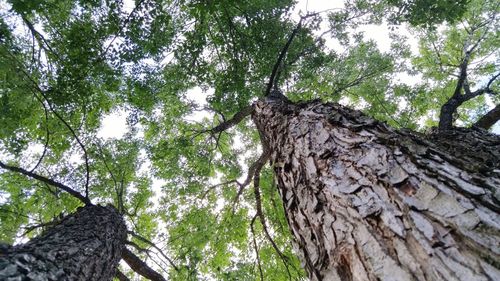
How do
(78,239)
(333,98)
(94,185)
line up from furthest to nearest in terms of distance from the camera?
(333,98)
(94,185)
(78,239)

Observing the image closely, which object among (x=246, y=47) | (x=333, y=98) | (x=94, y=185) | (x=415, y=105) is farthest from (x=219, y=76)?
(x=415, y=105)

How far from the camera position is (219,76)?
6.82m

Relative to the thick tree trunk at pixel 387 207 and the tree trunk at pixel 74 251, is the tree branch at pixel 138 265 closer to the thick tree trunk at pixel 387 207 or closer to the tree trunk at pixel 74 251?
the tree trunk at pixel 74 251

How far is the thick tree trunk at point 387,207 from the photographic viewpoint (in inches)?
41.6

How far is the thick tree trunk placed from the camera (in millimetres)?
1058

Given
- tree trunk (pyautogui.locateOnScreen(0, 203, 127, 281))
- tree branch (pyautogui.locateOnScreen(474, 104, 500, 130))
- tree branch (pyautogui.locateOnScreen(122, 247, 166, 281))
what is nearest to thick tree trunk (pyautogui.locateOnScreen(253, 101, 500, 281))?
tree trunk (pyautogui.locateOnScreen(0, 203, 127, 281))

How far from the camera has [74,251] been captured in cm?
307

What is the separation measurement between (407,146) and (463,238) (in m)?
0.73

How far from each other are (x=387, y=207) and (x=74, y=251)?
2.84m

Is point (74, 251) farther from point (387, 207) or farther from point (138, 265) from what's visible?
point (387, 207)

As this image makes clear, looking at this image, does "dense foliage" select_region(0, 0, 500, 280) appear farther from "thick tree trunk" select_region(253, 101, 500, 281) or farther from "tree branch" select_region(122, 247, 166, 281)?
"thick tree trunk" select_region(253, 101, 500, 281)

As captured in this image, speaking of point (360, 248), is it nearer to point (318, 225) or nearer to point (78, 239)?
point (318, 225)

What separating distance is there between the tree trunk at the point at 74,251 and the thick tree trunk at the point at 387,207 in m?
1.87

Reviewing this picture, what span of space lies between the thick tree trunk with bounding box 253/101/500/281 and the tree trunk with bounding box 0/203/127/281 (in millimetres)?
1872
